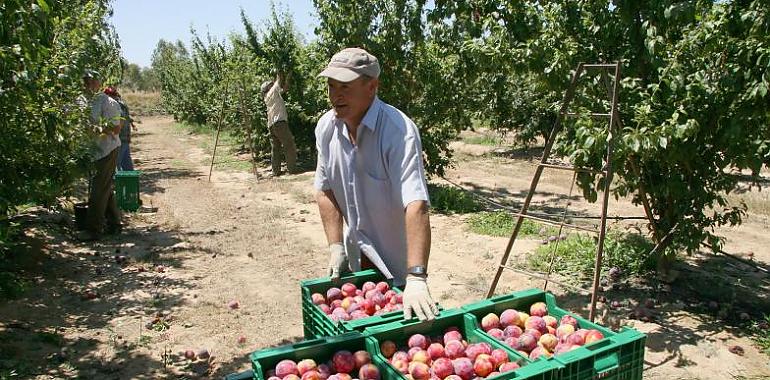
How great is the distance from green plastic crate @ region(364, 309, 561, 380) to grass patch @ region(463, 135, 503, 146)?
1522cm

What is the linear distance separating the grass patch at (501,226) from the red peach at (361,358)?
214 inches

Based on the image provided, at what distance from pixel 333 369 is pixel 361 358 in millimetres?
119

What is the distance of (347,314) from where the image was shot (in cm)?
262

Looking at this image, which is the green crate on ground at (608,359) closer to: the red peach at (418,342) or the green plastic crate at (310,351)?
the red peach at (418,342)

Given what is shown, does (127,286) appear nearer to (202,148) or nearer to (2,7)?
(2,7)

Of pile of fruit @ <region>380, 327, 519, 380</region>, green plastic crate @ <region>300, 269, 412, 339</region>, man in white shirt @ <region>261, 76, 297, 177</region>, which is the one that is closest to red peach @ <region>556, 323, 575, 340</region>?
pile of fruit @ <region>380, 327, 519, 380</region>

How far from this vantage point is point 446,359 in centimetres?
226

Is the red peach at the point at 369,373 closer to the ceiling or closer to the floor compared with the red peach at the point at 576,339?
closer to the floor

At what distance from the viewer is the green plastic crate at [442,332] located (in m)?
1.95

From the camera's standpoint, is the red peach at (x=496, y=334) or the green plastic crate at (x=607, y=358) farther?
the red peach at (x=496, y=334)

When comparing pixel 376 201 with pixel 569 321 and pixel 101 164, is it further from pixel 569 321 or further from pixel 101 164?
pixel 101 164

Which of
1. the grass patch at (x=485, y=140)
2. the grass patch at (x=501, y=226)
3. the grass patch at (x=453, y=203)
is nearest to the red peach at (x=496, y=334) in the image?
the grass patch at (x=501, y=226)

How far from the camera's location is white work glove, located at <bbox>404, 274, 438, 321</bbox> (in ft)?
7.93

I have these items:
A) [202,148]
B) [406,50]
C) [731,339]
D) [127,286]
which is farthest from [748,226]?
[202,148]
